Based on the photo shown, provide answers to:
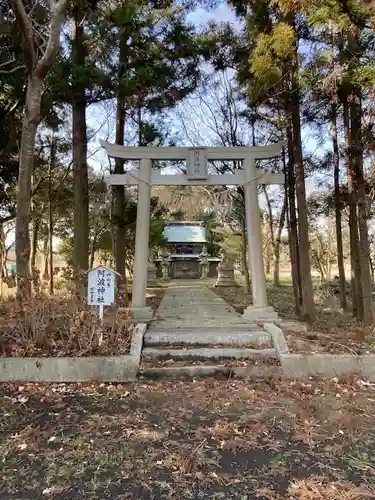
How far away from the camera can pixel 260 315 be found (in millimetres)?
6098

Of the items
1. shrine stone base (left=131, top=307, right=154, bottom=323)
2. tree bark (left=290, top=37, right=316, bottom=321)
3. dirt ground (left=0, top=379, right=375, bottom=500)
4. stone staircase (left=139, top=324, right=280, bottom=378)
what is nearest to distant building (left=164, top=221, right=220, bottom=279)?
tree bark (left=290, top=37, right=316, bottom=321)

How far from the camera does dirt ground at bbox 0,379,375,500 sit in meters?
2.35

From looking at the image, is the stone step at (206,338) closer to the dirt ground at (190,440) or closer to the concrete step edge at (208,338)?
the concrete step edge at (208,338)

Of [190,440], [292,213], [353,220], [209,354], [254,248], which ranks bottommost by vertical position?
[190,440]

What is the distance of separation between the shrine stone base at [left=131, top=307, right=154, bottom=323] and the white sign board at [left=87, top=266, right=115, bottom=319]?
1200mm

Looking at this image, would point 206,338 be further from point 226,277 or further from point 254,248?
point 226,277

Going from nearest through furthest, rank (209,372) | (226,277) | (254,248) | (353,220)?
(209,372) → (254,248) → (353,220) → (226,277)

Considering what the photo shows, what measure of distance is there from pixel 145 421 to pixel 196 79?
7562 millimetres

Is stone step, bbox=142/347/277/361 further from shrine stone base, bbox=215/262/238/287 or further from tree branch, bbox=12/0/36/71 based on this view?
shrine stone base, bbox=215/262/238/287

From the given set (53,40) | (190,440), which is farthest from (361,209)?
(53,40)

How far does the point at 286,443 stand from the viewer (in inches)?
114

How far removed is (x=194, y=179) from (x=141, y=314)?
7.71ft

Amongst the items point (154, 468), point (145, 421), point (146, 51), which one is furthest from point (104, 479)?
point (146, 51)

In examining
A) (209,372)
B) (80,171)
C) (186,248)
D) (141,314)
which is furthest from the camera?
(186,248)
